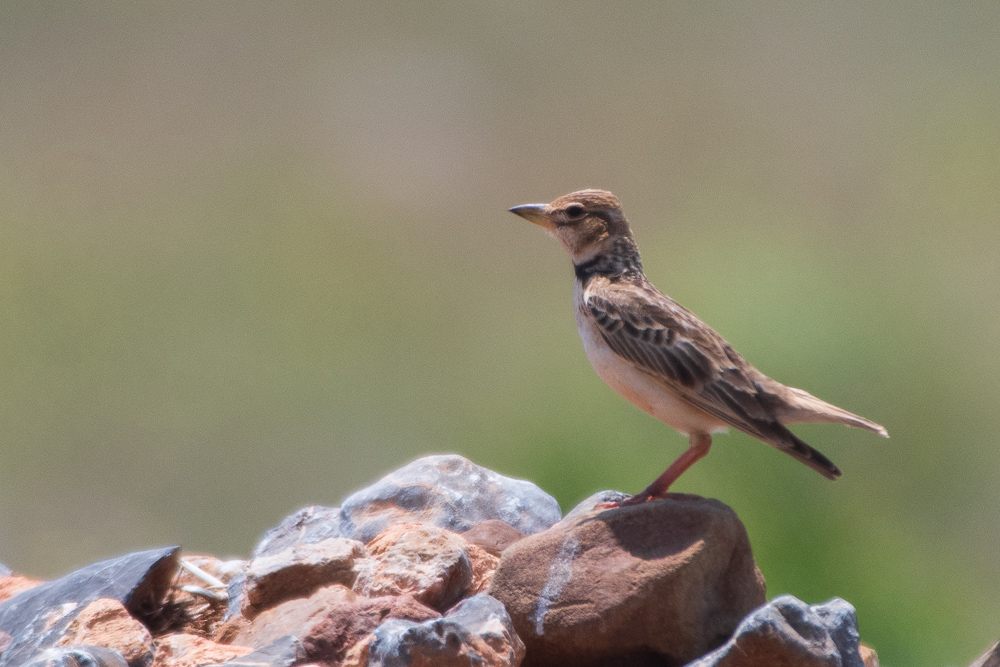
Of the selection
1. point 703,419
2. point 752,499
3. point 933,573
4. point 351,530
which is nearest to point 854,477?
point 933,573

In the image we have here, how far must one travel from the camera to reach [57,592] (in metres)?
4.84

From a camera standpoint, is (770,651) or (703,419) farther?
(703,419)

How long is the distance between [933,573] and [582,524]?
6.51 m

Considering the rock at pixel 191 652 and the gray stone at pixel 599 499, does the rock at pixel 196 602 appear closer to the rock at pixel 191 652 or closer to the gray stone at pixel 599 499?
the rock at pixel 191 652

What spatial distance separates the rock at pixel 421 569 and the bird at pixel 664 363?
973 mm

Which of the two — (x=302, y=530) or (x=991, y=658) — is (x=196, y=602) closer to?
(x=302, y=530)

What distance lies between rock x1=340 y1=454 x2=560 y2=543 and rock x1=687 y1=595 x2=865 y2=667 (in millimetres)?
1987

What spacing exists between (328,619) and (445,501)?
166cm

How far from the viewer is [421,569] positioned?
4.87m

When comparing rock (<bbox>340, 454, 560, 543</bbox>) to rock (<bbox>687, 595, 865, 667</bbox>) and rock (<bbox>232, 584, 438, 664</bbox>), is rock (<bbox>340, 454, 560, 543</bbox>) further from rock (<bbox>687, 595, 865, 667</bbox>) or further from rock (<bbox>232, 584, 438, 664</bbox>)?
rock (<bbox>687, 595, 865, 667</bbox>)

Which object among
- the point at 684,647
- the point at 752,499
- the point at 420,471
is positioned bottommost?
the point at 752,499

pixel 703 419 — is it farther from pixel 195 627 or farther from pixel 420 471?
pixel 195 627

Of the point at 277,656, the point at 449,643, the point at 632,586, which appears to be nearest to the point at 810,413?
the point at 632,586

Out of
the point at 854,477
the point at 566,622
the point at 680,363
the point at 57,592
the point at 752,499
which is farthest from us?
the point at 854,477
